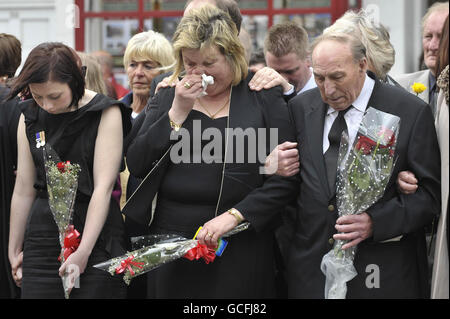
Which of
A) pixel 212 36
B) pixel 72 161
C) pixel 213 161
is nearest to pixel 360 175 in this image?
pixel 213 161

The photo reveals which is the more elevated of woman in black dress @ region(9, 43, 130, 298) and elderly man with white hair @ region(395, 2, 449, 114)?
elderly man with white hair @ region(395, 2, 449, 114)

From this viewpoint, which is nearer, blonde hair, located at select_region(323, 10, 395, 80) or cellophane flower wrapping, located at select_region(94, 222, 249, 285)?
cellophane flower wrapping, located at select_region(94, 222, 249, 285)

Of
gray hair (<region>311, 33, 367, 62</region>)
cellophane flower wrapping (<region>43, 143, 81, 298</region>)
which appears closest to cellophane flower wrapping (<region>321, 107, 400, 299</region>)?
gray hair (<region>311, 33, 367, 62</region>)

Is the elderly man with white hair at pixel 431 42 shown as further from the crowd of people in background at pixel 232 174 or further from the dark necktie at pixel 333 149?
the dark necktie at pixel 333 149

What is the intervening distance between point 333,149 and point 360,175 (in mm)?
196

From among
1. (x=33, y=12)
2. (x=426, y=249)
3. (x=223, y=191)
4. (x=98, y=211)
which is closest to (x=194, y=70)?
(x=223, y=191)

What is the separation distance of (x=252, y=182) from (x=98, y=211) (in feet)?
2.53

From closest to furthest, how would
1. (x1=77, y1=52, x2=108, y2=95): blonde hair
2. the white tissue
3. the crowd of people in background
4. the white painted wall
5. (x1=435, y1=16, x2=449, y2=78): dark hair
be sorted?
(x1=435, y1=16, x2=449, y2=78): dark hair, the crowd of people in background, the white tissue, (x1=77, y1=52, x2=108, y2=95): blonde hair, the white painted wall

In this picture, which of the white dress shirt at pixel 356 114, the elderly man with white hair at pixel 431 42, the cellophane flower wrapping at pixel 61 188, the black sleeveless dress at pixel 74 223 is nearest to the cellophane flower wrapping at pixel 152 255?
the black sleeveless dress at pixel 74 223

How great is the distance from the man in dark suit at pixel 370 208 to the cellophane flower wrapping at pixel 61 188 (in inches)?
44.0

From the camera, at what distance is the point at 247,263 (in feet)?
11.0

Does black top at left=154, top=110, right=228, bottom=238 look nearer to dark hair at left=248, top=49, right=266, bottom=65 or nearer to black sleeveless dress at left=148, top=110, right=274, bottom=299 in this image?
black sleeveless dress at left=148, top=110, right=274, bottom=299

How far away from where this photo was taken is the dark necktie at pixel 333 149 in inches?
124

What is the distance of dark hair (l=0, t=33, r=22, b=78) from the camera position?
4.20 metres
